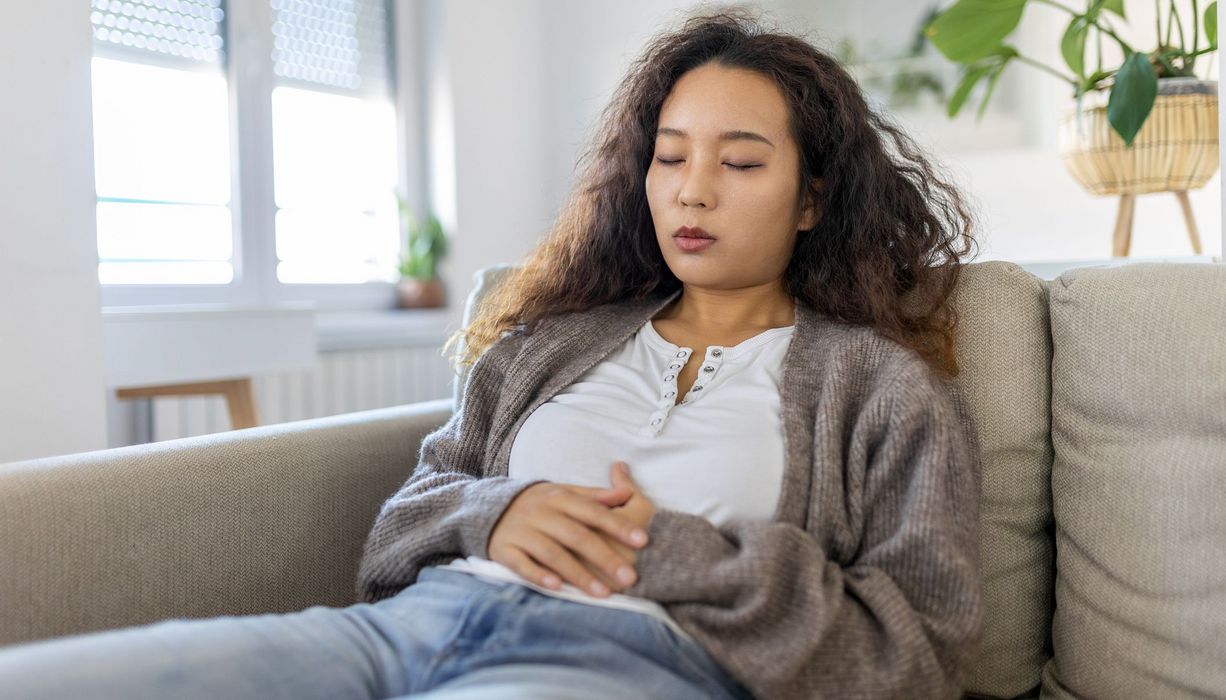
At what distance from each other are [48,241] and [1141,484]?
1.52 metres

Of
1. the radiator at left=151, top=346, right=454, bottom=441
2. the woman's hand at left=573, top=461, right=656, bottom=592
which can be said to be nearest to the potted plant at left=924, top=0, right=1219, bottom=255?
the woman's hand at left=573, top=461, right=656, bottom=592

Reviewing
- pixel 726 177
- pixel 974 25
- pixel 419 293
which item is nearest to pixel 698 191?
pixel 726 177

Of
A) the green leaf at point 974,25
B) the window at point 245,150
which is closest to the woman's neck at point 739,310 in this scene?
the green leaf at point 974,25

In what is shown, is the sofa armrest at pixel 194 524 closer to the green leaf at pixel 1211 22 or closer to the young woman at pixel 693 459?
the young woman at pixel 693 459

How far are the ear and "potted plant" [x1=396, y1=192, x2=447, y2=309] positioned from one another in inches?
88.1

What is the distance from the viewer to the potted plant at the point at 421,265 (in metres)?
3.35

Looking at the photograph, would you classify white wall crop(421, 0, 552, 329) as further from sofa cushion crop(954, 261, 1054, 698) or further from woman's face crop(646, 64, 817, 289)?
sofa cushion crop(954, 261, 1054, 698)

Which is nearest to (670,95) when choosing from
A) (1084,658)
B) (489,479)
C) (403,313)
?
(489,479)

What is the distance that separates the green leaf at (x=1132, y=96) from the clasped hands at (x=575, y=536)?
0.99 m

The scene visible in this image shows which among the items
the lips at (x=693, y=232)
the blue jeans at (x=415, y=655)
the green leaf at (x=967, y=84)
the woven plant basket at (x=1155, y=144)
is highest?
the green leaf at (x=967, y=84)

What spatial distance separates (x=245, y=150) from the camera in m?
2.93

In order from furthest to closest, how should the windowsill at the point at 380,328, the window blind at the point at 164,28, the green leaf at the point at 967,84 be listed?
the windowsill at the point at 380,328 → the window blind at the point at 164,28 → the green leaf at the point at 967,84

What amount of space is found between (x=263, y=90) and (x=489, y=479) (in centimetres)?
225

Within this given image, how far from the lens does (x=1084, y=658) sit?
1.02 metres
